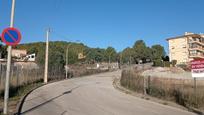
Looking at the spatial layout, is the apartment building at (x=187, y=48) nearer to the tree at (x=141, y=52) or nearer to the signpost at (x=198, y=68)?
the tree at (x=141, y=52)

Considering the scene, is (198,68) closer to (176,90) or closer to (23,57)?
(176,90)

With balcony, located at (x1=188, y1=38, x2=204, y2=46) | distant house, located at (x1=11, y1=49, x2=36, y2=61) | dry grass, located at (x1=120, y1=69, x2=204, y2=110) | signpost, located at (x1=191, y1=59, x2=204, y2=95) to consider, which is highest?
balcony, located at (x1=188, y1=38, x2=204, y2=46)

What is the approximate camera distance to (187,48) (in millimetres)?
111688

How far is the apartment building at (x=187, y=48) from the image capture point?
110 meters

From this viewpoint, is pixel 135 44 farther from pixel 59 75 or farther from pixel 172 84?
pixel 172 84

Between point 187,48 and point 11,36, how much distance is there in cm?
10823

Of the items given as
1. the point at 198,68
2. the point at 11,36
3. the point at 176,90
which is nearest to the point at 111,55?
the point at 176,90

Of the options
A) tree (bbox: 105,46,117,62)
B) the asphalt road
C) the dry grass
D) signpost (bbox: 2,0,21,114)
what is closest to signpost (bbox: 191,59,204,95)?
the dry grass

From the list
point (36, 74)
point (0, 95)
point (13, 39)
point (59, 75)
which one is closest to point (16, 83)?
point (0, 95)

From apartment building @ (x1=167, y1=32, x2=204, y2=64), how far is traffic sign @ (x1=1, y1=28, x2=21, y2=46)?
103863mm

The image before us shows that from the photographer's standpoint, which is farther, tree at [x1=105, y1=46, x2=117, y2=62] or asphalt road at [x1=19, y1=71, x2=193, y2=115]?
tree at [x1=105, y1=46, x2=117, y2=62]

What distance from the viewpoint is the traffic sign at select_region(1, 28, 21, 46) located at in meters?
10.3

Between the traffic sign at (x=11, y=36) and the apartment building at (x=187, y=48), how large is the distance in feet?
341

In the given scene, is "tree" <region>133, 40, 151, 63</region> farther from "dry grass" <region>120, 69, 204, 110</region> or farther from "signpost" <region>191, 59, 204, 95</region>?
"signpost" <region>191, 59, 204, 95</region>
